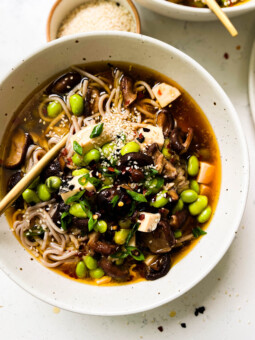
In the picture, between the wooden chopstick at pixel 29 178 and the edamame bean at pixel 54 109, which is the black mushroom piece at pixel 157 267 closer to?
the wooden chopstick at pixel 29 178

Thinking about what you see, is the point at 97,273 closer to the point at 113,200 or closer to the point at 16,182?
the point at 113,200

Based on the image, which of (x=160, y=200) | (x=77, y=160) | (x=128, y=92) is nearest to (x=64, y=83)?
(x=128, y=92)

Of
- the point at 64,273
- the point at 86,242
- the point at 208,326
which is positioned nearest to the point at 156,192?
the point at 86,242

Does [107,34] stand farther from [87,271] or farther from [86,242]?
[87,271]

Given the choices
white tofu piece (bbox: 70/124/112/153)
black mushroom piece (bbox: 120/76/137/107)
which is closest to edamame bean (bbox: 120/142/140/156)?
white tofu piece (bbox: 70/124/112/153)

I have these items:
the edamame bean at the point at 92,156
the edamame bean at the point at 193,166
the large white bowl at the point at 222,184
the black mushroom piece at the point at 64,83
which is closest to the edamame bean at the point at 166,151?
the edamame bean at the point at 193,166

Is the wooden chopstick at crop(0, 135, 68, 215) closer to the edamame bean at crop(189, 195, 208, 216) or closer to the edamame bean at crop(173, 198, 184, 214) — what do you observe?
the edamame bean at crop(173, 198, 184, 214)
